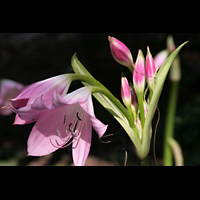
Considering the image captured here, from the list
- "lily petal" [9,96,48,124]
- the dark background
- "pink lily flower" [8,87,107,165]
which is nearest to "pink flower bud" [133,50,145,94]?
"pink lily flower" [8,87,107,165]

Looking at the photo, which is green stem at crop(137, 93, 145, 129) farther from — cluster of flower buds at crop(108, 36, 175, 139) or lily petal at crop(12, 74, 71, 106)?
lily petal at crop(12, 74, 71, 106)

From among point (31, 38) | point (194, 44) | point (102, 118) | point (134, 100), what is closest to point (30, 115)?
point (134, 100)

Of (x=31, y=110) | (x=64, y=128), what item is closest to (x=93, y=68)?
(x=64, y=128)

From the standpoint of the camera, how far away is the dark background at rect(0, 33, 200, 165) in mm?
2164

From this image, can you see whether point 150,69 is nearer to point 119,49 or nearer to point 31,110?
point 119,49

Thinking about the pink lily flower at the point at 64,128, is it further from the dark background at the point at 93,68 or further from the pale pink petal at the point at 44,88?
the dark background at the point at 93,68

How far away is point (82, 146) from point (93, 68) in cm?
186

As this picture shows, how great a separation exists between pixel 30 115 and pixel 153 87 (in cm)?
31

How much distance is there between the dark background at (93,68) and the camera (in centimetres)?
216

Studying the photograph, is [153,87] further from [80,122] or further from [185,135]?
[185,135]

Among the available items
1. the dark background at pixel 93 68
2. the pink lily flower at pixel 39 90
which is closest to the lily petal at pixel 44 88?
the pink lily flower at pixel 39 90

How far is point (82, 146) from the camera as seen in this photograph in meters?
0.61
